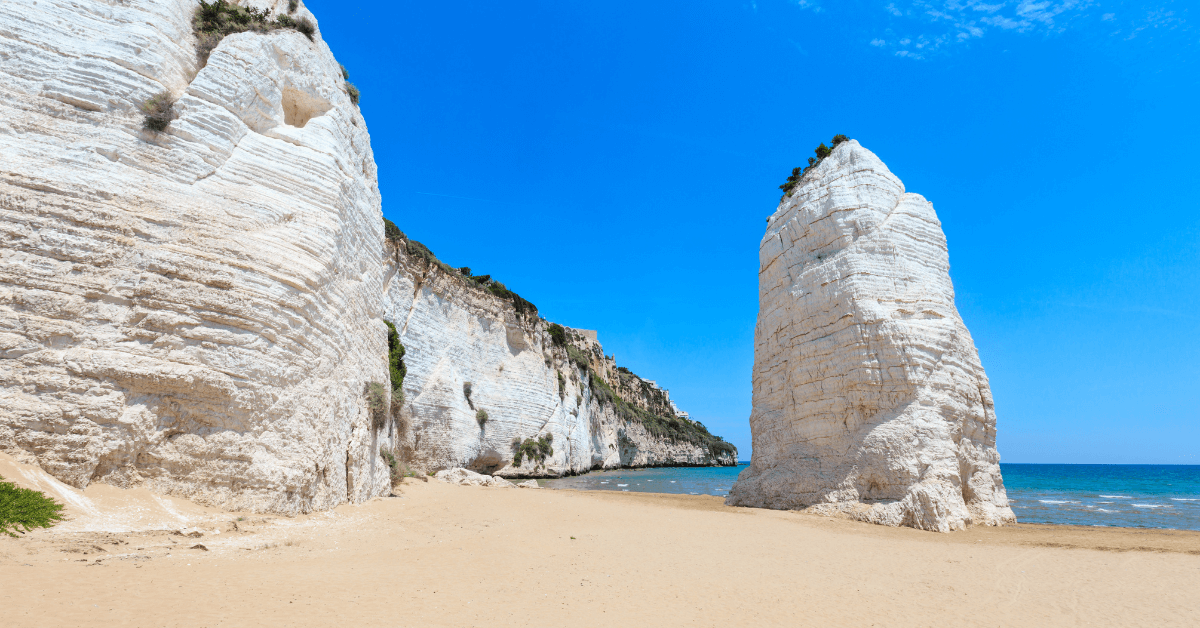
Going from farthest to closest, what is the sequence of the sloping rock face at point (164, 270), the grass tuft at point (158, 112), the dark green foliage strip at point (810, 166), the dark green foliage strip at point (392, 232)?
the dark green foliage strip at point (392, 232) → the dark green foliage strip at point (810, 166) → the grass tuft at point (158, 112) → the sloping rock face at point (164, 270)

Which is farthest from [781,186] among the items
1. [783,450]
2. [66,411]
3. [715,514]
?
[66,411]

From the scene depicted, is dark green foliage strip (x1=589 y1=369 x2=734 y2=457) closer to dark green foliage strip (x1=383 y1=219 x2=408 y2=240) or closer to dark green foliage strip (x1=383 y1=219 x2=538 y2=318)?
dark green foliage strip (x1=383 y1=219 x2=538 y2=318)

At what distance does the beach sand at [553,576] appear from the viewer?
475 centimetres

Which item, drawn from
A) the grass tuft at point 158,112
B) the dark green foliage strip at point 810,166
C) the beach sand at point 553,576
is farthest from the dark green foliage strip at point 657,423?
the grass tuft at point 158,112

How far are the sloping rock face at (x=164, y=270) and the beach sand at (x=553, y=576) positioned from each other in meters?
0.78

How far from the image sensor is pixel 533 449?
32344 mm

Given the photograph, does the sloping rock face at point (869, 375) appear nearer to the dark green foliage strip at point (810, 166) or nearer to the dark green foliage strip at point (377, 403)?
the dark green foliage strip at point (810, 166)

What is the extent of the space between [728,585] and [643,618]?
189 cm

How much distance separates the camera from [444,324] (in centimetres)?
2800

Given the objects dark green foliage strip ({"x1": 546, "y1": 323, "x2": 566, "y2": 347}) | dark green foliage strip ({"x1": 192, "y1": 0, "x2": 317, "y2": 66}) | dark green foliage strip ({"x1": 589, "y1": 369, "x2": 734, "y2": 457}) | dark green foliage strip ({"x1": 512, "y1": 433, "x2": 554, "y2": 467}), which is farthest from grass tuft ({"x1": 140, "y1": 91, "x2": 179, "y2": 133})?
dark green foliage strip ({"x1": 589, "y1": 369, "x2": 734, "y2": 457})

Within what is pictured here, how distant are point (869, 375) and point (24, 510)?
49.9 ft

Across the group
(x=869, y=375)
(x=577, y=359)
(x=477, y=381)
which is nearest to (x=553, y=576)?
(x=869, y=375)

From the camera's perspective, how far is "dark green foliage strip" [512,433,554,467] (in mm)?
31292

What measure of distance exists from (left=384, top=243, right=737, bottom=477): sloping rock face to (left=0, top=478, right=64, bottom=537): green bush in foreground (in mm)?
13037
